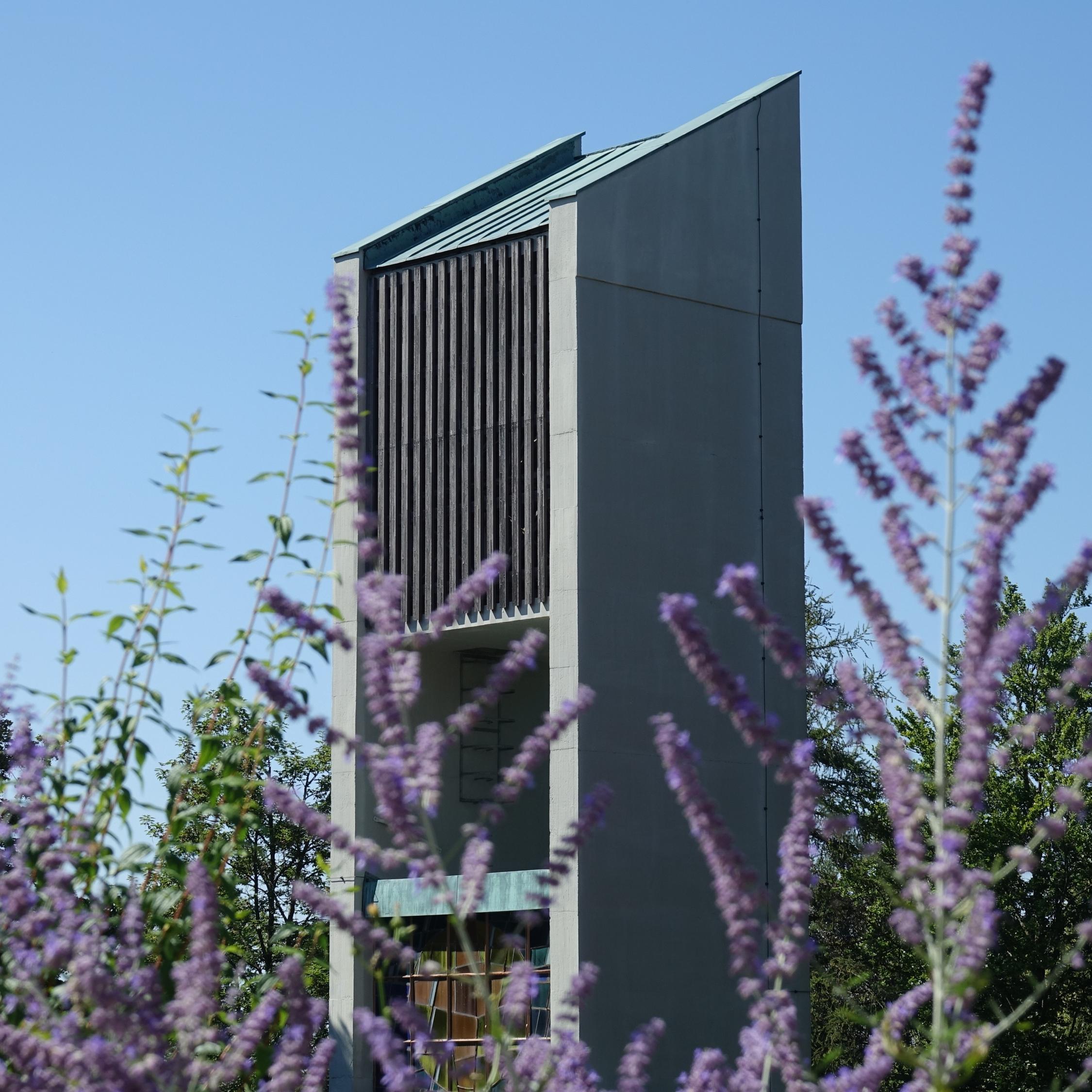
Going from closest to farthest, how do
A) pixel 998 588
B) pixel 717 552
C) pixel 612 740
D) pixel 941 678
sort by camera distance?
pixel 941 678, pixel 998 588, pixel 612 740, pixel 717 552

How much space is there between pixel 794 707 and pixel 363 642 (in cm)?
2019

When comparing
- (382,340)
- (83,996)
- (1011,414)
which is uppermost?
(382,340)

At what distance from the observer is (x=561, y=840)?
15.8ft

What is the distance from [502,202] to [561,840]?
22.8 metres

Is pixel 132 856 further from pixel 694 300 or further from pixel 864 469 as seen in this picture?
pixel 694 300

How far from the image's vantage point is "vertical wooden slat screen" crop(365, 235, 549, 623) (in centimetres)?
2353

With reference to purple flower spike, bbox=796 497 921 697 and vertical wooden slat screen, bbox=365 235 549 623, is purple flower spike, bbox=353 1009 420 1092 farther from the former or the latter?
vertical wooden slat screen, bbox=365 235 549 623

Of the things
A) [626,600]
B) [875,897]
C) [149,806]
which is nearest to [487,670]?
[626,600]

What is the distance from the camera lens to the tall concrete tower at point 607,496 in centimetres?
2250

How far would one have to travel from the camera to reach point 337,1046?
24.3 meters

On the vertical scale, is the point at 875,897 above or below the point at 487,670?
below

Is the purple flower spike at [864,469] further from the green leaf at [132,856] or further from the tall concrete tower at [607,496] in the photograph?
the tall concrete tower at [607,496]

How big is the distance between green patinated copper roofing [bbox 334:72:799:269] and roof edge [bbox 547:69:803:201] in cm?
2

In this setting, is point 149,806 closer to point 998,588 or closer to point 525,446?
point 998,588
